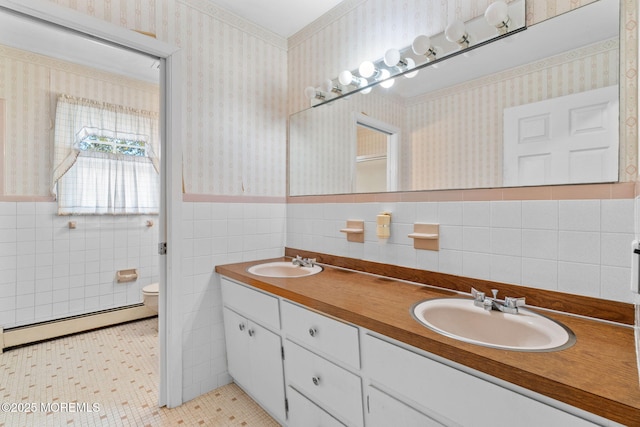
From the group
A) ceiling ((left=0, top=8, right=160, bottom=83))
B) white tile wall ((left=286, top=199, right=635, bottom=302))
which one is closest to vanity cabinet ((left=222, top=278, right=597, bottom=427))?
white tile wall ((left=286, top=199, right=635, bottom=302))

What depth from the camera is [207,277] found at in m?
1.94

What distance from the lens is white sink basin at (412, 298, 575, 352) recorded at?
0.95 metres

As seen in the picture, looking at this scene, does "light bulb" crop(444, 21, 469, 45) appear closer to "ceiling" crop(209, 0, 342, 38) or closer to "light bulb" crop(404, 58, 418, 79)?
"light bulb" crop(404, 58, 418, 79)

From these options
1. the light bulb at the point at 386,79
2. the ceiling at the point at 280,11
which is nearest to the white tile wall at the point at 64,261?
the ceiling at the point at 280,11

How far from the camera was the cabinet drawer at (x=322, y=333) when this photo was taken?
1123 mm

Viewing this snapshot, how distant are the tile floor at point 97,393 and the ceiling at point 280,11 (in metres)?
2.52

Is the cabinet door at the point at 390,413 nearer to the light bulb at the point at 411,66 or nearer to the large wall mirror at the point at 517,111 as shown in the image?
the large wall mirror at the point at 517,111

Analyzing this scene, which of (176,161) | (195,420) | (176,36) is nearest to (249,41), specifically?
(176,36)

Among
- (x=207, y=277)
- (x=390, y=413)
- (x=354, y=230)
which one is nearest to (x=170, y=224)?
(x=207, y=277)

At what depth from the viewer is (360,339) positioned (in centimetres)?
109

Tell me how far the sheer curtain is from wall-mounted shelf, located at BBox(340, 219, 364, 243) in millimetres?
1760

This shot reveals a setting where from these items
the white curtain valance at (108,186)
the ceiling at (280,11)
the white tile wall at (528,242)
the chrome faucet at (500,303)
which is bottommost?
the chrome faucet at (500,303)

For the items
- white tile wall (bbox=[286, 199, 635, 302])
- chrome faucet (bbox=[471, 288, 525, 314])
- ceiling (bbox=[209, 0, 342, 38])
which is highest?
ceiling (bbox=[209, 0, 342, 38])

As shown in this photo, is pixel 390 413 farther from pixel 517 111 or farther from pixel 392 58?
pixel 392 58
